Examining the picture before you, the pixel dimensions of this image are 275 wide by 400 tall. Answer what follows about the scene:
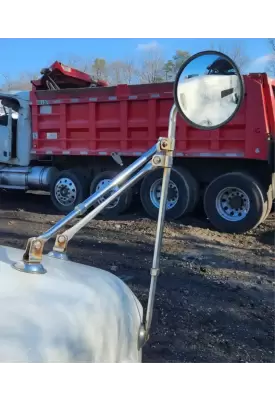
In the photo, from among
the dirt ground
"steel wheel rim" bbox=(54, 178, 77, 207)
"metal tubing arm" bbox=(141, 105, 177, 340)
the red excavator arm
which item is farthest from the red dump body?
"metal tubing arm" bbox=(141, 105, 177, 340)

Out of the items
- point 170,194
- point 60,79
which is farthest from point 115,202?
point 60,79

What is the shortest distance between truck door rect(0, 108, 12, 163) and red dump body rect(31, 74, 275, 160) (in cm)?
68

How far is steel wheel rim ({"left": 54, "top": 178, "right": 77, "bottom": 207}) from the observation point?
9.28m

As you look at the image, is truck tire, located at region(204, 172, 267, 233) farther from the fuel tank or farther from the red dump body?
the fuel tank

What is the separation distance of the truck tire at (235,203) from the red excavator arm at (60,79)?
13.1 feet

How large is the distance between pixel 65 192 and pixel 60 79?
2462 mm

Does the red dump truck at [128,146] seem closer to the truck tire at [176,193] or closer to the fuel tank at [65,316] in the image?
the truck tire at [176,193]

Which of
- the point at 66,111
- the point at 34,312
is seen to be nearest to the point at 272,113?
the point at 66,111

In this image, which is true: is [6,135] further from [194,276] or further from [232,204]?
[194,276]

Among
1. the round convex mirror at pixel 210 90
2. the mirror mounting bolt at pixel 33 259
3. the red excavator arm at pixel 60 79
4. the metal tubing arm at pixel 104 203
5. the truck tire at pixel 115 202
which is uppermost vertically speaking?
the red excavator arm at pixel 60 79

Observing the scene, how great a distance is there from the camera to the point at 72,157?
965cm

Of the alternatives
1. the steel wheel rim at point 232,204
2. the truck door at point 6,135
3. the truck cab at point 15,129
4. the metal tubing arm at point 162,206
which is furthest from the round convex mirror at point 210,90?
the truck door at point 6,135

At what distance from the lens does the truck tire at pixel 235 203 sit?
7.35 meters

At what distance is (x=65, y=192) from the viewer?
368 inches
